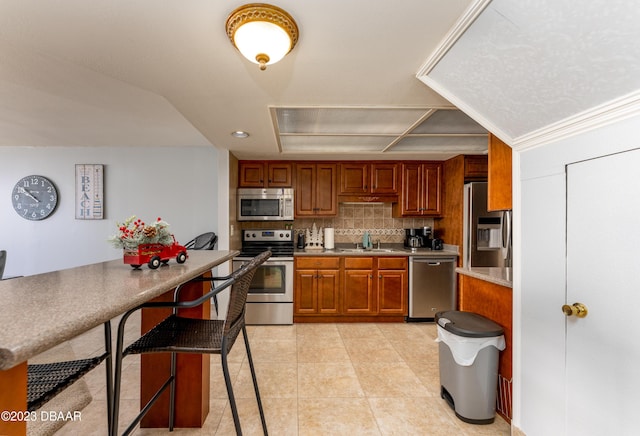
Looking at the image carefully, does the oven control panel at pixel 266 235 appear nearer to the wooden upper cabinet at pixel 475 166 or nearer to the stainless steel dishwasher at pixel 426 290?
the stainless steel dishwasher at pixel 426 290

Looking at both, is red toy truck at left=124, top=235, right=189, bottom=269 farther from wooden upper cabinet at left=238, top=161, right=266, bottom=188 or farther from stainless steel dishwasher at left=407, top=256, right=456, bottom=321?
stainless steel dishwasher at left=407, top=256, right=456, bottom=321

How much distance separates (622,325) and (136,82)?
8.69ft

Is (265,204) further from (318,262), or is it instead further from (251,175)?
(318,262)

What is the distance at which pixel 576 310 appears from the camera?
131cm

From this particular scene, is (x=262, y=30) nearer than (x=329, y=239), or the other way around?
(x=262, y=30)

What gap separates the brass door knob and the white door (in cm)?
2

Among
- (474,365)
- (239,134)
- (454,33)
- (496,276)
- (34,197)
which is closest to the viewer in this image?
(454,33)

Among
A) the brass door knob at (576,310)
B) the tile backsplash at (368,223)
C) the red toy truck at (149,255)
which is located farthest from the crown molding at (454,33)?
the tile backsplash at (368,223)

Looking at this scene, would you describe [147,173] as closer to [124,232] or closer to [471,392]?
[124,232]

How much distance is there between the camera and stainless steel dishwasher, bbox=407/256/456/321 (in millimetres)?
3705

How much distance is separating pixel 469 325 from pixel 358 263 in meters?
1.90

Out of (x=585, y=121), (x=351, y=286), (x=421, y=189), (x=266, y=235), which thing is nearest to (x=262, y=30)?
(x=585, y=121)

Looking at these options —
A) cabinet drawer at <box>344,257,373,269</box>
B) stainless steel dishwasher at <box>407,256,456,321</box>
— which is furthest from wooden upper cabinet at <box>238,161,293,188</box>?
stainless steel dishwasher at <box>407,256,456,321</box>

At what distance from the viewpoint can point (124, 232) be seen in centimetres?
150
